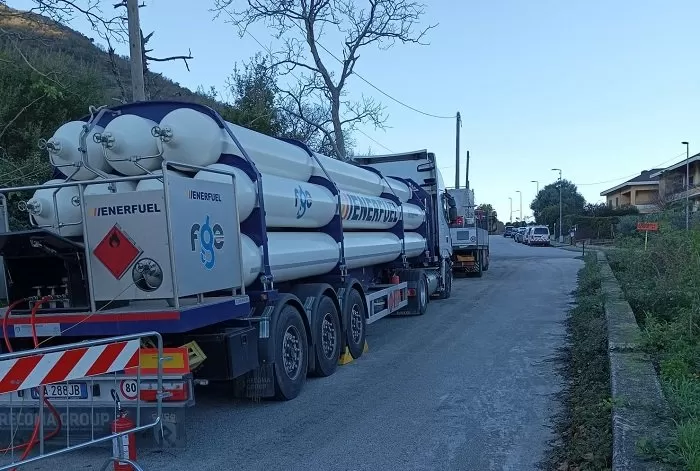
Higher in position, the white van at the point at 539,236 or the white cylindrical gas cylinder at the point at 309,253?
the white cylindrical gas cylinder at the point at 309,253

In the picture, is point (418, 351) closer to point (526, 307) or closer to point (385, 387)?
point (385, 387)

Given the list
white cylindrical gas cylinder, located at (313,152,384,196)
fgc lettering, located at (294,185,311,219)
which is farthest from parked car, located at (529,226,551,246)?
fgc lettering, located at (294,185,311,219)

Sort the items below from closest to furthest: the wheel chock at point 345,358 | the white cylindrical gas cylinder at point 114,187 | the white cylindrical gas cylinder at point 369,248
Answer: the white cylindrical gas cylinder at point 114,187
the wheel chock at point 345,358
the white cylindrical gas cylinder at point 369,248

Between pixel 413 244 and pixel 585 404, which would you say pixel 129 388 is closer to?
pixel 585 404

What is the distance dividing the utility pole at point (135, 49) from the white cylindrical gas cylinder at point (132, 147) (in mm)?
5693

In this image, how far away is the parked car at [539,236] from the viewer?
60.8m

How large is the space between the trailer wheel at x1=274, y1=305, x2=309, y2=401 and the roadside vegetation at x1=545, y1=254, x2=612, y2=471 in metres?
2.84

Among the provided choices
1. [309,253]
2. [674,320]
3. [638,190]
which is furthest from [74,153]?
[638,190]

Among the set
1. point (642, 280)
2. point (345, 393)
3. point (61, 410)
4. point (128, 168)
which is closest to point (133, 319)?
point (61, 410)

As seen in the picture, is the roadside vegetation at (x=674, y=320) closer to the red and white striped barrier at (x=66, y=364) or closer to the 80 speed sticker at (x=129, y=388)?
the red and white striped barrier at (x=66, y=364)

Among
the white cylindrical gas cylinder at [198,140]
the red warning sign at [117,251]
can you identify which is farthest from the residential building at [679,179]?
the red warning sign at [117,251]

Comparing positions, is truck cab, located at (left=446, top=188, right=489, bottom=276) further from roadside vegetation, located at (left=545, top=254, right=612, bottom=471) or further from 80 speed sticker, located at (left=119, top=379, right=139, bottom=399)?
80 speed sticker, located at (left=119, top=379, right=139, bottom=399)

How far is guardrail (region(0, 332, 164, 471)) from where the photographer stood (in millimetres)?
4172

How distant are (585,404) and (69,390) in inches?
191
